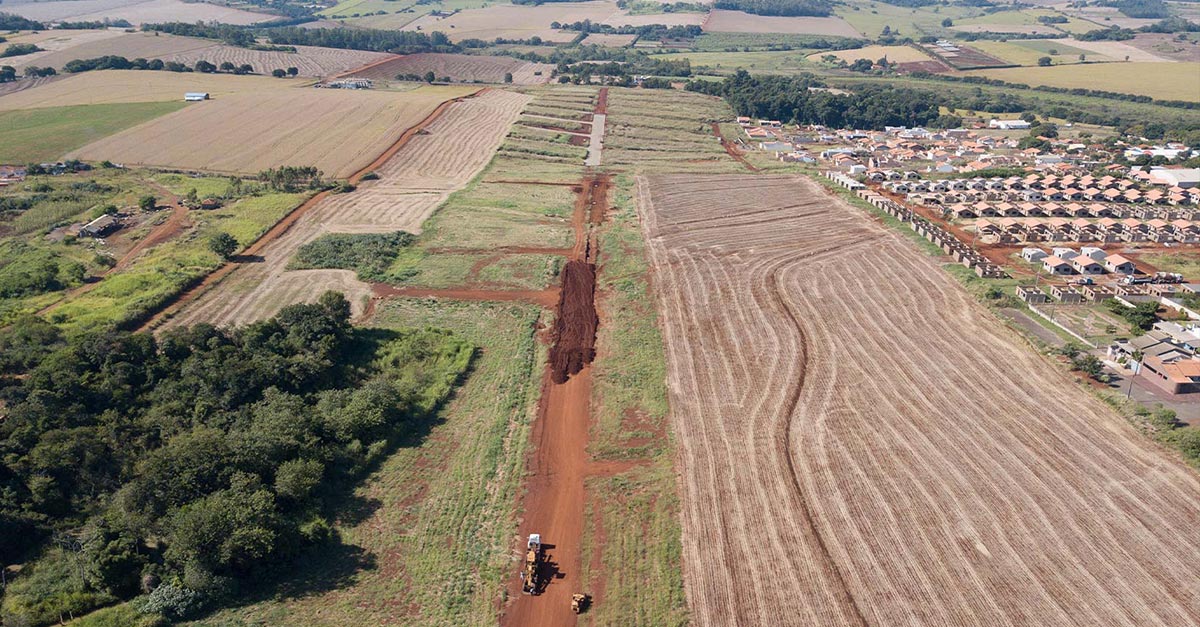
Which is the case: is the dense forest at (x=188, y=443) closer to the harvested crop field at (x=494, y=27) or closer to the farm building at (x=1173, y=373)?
the farm building at (x=1173, y=373)

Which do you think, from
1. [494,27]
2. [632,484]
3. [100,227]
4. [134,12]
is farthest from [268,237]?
[134,12]

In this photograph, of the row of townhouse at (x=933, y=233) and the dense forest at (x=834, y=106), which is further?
the dense forest at (x=834, y=106)

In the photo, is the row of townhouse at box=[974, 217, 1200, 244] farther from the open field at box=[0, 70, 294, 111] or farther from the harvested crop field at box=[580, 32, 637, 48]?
the harvested crop field at box=[580, 32, 637, 48]

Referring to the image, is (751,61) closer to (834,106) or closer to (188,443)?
(834,106)

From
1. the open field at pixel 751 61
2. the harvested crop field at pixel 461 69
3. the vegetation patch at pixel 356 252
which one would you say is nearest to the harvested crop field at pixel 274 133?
the vegetation patch at pixel 356 252

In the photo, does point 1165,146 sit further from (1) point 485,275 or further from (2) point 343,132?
(2) point 343,132

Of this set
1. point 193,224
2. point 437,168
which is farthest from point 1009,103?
point 193,224
